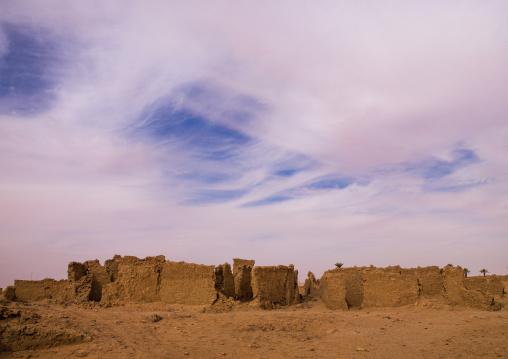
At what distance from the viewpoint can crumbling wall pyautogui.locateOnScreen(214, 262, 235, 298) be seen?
650 inches

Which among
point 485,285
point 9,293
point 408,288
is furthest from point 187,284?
point 485,285

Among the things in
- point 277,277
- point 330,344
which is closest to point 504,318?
point 330,344

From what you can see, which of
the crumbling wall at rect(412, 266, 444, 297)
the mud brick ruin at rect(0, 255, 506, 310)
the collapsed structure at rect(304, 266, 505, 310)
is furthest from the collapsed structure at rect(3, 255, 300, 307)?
the crumbling wall at rect(412, 266, 444, 297)

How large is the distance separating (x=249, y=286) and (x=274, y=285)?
172 centimetres

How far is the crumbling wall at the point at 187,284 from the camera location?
15.4m

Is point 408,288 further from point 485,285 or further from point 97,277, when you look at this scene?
point 97,277

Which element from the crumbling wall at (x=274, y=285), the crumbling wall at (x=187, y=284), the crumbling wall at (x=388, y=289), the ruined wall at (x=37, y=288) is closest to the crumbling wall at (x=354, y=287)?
the crumbling wall at (x=388, y=289)

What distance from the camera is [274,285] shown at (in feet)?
55.9

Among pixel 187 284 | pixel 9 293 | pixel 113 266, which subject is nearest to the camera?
pixel 187 284

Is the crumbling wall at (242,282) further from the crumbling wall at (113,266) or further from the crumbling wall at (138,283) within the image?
the crumbling wall at (113,266)

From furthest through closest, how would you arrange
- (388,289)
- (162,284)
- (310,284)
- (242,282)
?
(310,284)
(242,282)
(162,284)
(388,289)

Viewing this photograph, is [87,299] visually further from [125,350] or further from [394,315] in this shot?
[394,315]

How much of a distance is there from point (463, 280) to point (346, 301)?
16.2 feet

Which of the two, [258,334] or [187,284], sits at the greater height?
[187,284]
